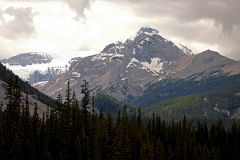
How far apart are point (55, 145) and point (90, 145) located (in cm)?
828

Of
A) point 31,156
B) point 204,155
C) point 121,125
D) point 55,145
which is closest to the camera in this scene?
point 31,156

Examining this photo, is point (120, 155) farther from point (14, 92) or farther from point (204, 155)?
point (204, 155)

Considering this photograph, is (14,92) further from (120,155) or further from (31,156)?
(120,155)

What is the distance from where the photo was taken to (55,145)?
140 metres

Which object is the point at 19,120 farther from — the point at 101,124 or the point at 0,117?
the point at 101,124

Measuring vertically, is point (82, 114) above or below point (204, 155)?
Result: above

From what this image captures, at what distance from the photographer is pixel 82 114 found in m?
157

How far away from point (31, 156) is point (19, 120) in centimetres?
1247

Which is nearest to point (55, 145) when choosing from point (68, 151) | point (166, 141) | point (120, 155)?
point (68, 151)

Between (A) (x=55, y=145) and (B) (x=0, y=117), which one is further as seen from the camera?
(B) (x=0, y=117)

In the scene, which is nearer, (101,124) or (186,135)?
(101,124)

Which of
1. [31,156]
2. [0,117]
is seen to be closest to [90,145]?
[31,156]

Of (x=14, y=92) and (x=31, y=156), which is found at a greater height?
(x=14, y=92)

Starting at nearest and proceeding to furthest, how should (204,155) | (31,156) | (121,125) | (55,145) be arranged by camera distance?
(31,156) → (55,145) → (121,125) → (204,155)
